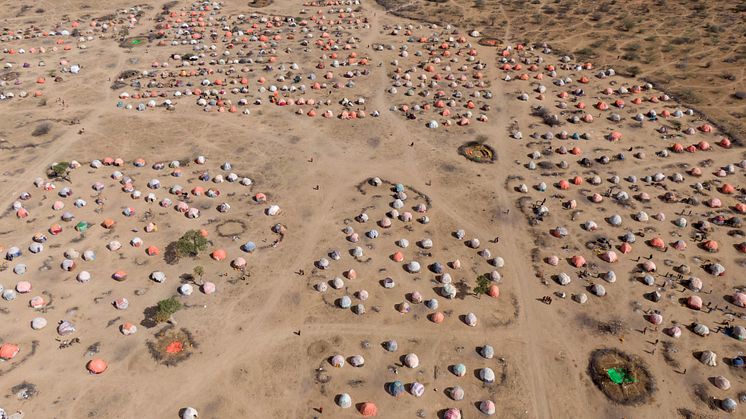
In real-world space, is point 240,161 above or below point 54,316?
above

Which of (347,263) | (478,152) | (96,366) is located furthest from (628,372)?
(96,366)

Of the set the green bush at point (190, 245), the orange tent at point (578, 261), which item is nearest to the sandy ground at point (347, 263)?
the green bush at point (190, 245)

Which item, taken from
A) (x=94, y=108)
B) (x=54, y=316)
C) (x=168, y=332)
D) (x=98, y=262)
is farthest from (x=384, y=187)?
(x=94, y=108)

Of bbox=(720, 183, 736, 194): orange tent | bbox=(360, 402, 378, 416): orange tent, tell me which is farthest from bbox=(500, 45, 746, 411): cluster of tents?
bbox=(360, 402, 378, 416): orange tent

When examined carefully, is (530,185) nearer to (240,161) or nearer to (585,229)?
(585,229)

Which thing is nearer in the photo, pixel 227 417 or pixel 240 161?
pixel 227 417
